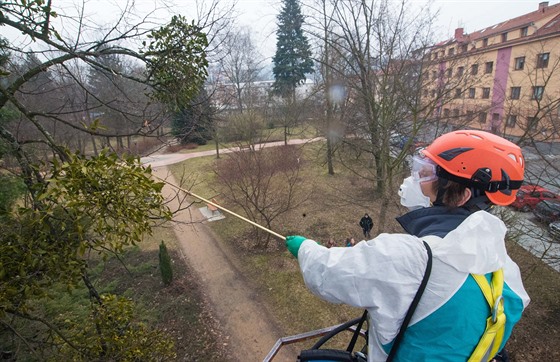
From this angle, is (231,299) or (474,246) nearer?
(474,246)

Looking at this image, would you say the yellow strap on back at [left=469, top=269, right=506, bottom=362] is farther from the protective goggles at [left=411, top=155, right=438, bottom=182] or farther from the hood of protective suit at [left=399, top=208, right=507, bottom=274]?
the protective goggles at [left=411, top=155, right=438, bottom=182]

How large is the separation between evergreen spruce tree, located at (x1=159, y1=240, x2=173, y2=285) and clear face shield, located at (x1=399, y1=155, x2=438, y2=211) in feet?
30.8

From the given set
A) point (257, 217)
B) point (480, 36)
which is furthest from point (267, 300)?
point (480, 36)

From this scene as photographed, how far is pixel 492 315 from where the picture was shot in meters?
1.51

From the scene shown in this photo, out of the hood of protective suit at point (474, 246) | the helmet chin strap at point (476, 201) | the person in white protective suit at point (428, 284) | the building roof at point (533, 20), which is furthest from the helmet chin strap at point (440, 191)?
the building roof at point (533, 20)

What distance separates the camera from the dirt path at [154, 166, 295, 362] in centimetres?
795

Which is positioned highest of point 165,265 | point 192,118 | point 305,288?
point 192,118

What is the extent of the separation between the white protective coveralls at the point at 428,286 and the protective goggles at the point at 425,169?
0.58 m

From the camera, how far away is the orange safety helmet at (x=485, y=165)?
6.46ft

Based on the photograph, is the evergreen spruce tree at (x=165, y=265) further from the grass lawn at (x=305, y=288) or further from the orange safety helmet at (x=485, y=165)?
the orange safety helmet at (x=485, y=165)

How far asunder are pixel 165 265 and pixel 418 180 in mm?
9753

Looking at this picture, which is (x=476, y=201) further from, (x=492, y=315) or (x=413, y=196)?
(x=492, y=315)

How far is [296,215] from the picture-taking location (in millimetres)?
16125

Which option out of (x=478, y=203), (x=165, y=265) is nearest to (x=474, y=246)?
(x=478, y=203)
